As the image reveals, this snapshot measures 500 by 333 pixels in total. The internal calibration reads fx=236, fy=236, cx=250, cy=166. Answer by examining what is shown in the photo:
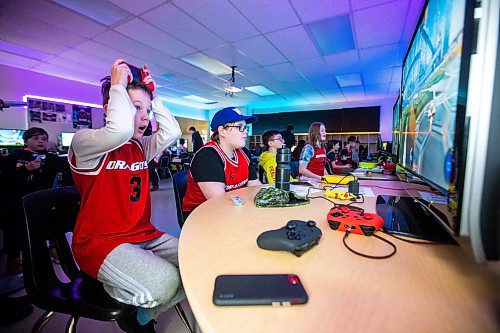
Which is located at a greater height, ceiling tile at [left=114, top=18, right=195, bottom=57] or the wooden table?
ceiling tile at [left=114, top=18, right=195, bottom=57]

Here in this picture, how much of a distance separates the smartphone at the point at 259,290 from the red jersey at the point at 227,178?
3.11ft

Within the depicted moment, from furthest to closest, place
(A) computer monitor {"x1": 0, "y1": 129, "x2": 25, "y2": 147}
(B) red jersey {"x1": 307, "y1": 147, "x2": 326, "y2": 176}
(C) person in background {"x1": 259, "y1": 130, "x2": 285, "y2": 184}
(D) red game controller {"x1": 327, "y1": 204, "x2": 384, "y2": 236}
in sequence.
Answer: (A) computer monitor {"x1": 0, "y1": 129, "x2": 25, "y2": 147}, (B) red jersey {"x1": 307, "y1": 147, "x2": 326, "y2": 176}, (C) person in background {"x1": 259, "y1": 130, "x2": 285, "y2": 184}, (D) red game controller {"x1": 327, "y1": 204, "x2": 384, "y2": 236}

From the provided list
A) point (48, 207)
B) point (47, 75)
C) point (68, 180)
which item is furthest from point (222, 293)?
point (47, 75)

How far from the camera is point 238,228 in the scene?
70cm

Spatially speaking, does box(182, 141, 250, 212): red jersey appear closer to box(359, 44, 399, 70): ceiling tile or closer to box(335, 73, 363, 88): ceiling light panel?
box(359, 44, 399, 70): ceiling tile

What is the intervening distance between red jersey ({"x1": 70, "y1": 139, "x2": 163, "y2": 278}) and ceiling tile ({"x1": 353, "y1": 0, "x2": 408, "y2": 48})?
325 cm

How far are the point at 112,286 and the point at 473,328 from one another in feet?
3.00

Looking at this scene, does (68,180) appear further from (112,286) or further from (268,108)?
(268,108)

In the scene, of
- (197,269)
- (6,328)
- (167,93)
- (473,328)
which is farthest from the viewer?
(167,93)

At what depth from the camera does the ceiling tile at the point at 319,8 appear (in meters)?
2.69

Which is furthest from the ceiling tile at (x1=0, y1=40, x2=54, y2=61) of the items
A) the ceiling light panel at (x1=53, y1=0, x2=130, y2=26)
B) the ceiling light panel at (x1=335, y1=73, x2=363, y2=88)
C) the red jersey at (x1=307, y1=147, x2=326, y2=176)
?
the ceiling light panel at (x1=335, y1=73, x2=363, y2=88)

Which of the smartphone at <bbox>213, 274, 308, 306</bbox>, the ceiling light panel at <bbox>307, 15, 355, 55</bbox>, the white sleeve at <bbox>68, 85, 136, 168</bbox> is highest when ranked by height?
the ceiling light panel at <bbox>307, 15, 355, 55</bbox>

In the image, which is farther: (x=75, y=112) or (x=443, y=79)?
(x=75, y=112)

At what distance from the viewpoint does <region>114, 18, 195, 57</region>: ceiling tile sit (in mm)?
3227
